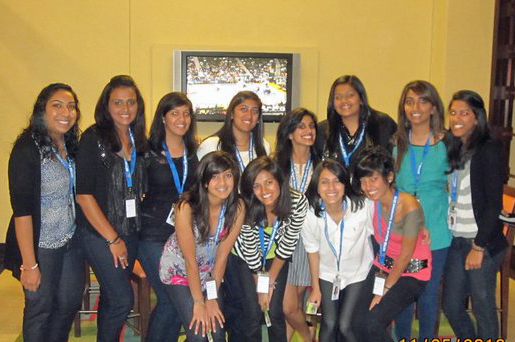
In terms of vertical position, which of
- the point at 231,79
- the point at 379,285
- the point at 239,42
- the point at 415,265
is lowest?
the point at 379,285

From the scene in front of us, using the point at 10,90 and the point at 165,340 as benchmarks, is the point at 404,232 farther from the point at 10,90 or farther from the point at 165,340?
the point at 10,90

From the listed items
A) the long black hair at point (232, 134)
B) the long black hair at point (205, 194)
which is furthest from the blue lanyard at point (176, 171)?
the long black hair at point (232, 134)

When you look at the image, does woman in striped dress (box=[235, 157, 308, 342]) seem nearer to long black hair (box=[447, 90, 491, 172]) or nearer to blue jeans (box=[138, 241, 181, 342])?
blue jeans (box=[138, 241, 181, 342])

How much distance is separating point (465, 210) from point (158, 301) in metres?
1.82

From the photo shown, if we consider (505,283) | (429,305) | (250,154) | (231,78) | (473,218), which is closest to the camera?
(473,218)

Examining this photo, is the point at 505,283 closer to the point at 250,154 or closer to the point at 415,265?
the point at 415,265

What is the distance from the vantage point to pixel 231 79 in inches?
237

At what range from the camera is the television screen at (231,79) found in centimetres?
596

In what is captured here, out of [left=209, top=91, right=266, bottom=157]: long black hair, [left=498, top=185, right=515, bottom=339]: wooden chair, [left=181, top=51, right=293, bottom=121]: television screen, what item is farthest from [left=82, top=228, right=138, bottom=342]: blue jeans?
[left=181, top=51, right=293, bottom=121]: television screen

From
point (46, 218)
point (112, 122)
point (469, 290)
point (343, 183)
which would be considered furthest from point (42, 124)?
point (469, 290)

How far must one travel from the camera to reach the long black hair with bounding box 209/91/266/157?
144 inches

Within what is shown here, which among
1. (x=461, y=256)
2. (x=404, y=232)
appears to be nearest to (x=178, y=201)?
(x=404, y=232)

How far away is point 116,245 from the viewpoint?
10.3 feet

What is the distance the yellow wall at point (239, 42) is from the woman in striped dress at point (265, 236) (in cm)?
297
